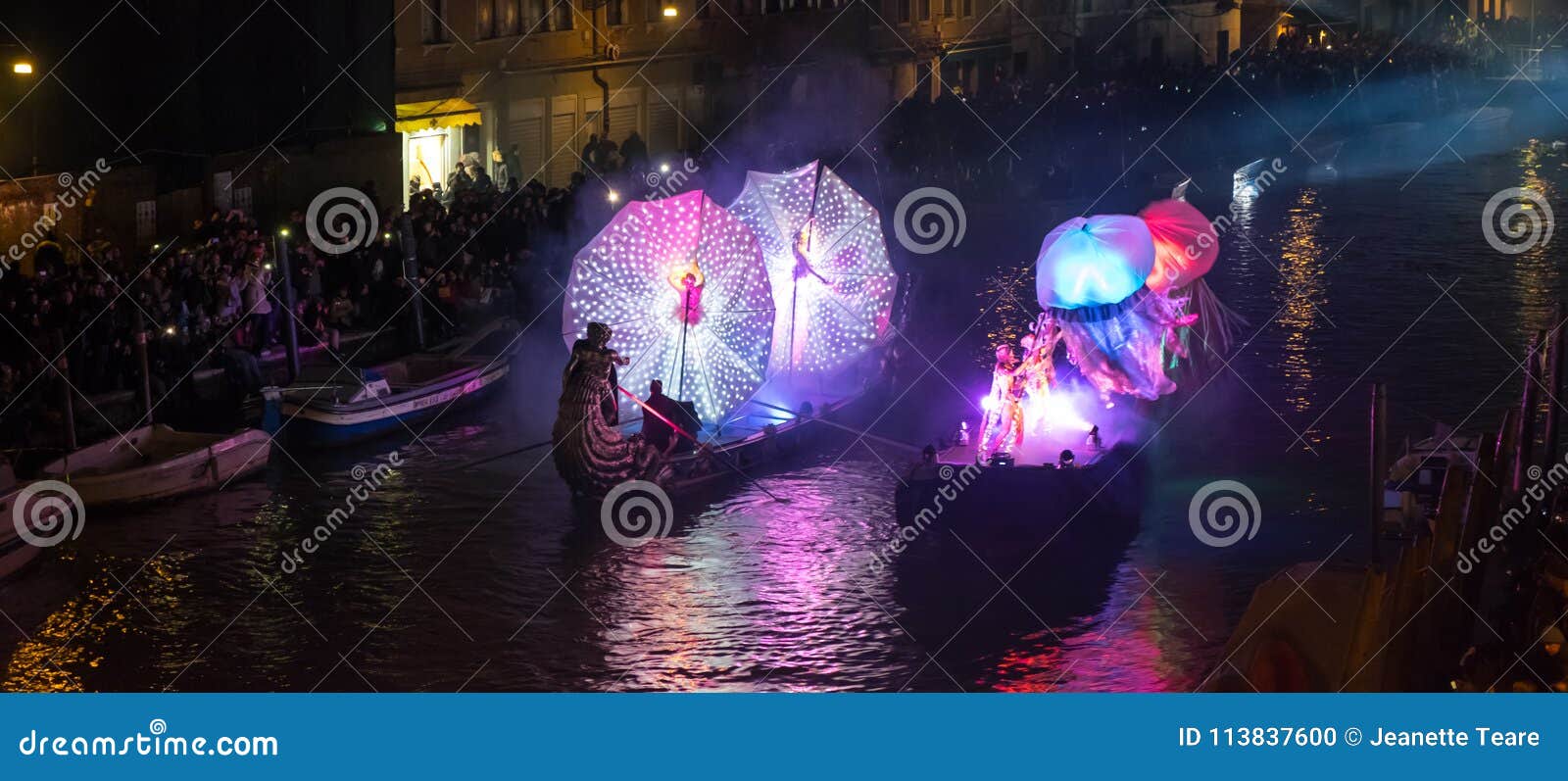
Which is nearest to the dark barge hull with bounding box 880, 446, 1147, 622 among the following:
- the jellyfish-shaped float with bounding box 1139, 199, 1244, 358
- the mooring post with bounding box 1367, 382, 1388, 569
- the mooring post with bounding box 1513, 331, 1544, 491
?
the jellyfish-shaped float with bounding box 1139, 199, 1244, 358

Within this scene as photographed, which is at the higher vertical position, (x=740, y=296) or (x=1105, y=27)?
(x=1105, y=27)

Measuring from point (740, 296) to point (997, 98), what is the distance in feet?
83.9

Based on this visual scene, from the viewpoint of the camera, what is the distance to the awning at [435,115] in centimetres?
3978

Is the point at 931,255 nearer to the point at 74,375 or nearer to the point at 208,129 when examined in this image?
the point at 208,129

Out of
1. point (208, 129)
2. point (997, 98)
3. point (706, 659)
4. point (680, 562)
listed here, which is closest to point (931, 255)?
point (997, 98)

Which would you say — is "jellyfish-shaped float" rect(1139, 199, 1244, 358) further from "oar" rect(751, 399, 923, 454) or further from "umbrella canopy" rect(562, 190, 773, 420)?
"umbrella canopy" rect(562, 190, 773, 420)

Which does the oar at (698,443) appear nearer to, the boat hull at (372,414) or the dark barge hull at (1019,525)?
the dark barge hull at (1019,525)

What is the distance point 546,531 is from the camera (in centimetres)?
2377

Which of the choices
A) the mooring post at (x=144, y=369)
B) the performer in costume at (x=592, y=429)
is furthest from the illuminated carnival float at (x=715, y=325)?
the mooring post at (x=144, y=369)

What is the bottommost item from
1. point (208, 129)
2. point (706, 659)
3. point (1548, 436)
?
point (706, 659)

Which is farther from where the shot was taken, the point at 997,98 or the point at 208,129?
the point at 997,98

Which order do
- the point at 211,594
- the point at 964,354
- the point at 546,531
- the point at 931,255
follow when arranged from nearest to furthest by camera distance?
the point at 211,594 < the point at 546,531 < the point at 964,354 < the point at 931,255


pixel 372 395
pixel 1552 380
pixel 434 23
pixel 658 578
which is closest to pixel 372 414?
pixel 372 395

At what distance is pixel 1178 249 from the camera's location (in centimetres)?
2491
